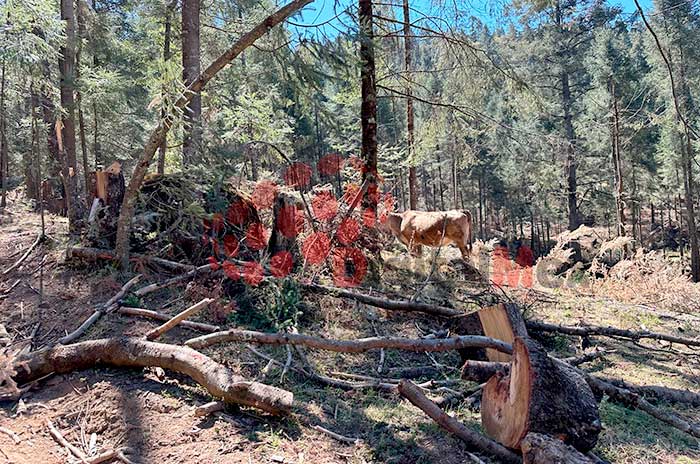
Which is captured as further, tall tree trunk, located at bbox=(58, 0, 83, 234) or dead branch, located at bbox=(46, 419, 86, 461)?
tall tree trunk, located at bbox=(58, 0, 83, 234)

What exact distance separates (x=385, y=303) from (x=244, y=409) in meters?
2.48

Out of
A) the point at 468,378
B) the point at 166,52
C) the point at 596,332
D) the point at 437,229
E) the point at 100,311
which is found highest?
the point at 166,52

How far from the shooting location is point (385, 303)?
5.23m

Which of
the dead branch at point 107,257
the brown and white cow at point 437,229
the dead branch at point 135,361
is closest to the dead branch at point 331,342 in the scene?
the dead branch at point 135,361

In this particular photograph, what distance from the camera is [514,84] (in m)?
7.07

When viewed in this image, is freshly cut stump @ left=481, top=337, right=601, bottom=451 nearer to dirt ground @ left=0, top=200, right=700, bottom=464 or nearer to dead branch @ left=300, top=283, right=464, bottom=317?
dirt ground @ left=0, top=200, right=700, bottom=464

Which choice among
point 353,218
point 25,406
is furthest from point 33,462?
point 353,218

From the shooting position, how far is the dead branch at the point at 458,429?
267cm

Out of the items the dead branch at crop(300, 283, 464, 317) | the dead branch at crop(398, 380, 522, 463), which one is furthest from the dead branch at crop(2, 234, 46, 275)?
the dead branch at crop(398, 380, 522, 463)

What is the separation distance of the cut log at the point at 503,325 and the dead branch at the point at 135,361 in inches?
84.8

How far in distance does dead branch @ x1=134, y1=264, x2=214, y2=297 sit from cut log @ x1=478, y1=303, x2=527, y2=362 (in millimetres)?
3259

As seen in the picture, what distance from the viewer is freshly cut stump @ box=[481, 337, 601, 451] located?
2.55 m

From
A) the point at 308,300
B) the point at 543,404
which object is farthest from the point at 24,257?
the point at 543,404

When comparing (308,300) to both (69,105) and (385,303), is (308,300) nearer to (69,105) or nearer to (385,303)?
(385,303)
